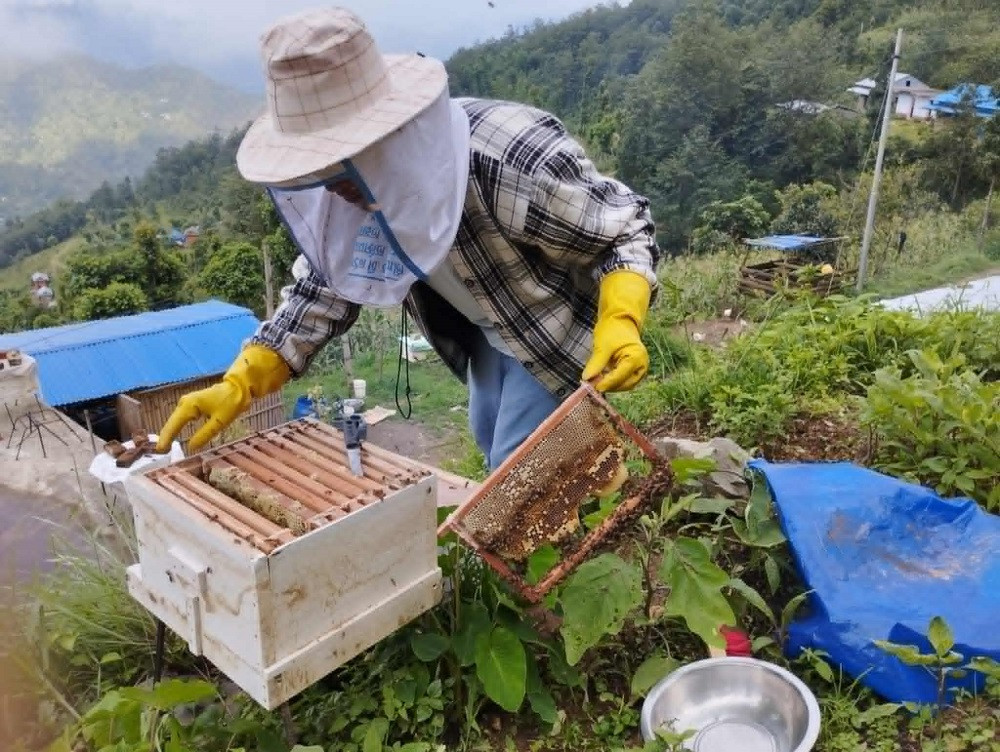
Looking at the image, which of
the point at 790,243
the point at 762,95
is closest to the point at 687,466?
the point at 790,243

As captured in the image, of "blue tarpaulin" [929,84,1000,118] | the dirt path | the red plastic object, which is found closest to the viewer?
the red plastic object

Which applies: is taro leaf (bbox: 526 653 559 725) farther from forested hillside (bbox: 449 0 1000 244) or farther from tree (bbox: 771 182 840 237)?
forested hillside (bbox: 449 0 1000 244)

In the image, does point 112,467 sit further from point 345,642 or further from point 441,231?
point 441,231

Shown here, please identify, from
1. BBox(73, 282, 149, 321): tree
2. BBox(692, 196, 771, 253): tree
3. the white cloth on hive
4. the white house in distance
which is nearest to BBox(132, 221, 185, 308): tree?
BBox(73, 282, 149, 321): tree

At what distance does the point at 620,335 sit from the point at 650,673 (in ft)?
3.00

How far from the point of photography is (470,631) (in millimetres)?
2107

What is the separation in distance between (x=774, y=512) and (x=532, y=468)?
112 cm

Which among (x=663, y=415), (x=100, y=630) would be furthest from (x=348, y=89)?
(x=663, y=415)

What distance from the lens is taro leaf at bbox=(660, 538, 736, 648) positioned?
191 cm

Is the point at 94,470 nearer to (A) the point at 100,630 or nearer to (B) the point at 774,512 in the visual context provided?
(A) the point at 100,630

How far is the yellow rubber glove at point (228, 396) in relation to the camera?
232 centimetres

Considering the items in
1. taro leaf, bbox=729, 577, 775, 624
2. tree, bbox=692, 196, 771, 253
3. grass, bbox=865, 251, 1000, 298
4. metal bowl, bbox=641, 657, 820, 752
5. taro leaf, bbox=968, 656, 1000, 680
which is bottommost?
tree, bbox=692, 196, 771, 253

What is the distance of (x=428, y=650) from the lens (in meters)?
2.09

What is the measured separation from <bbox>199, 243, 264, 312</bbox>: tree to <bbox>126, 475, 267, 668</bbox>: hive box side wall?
2996 centimetres
